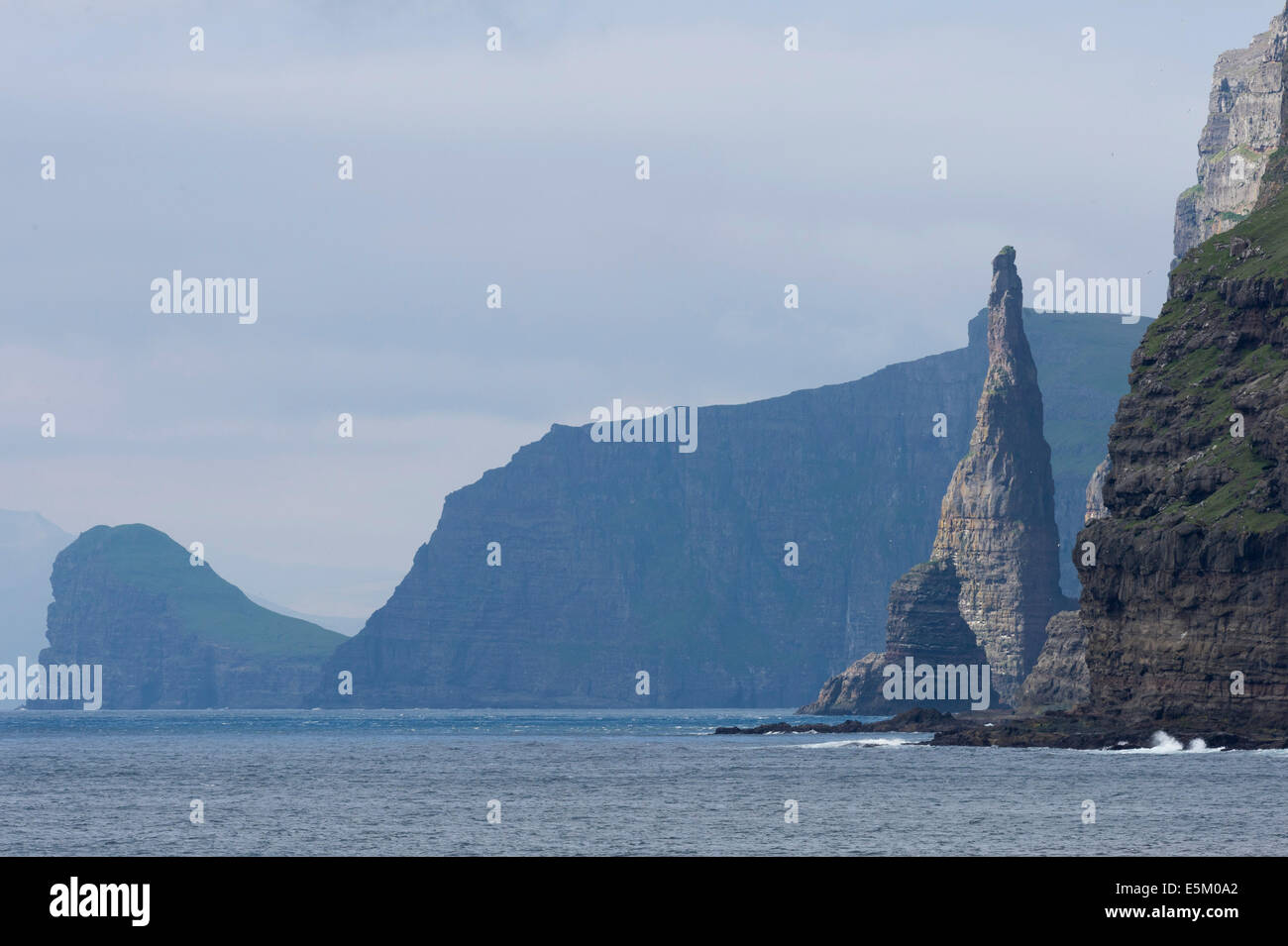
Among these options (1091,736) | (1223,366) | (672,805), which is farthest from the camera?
(1223,366)

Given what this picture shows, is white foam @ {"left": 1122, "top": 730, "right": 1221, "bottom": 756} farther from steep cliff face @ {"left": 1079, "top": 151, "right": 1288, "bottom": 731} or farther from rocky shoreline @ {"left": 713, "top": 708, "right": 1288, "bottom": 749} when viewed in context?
steep cliff face @ {"left": 1079, "top": 151, "right": 1288, "bottom": 731}

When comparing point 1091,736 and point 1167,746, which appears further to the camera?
point 1091,736

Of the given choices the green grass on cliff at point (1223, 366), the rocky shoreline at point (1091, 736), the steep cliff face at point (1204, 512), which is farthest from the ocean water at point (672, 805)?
the green grass on cliff at point (1223, 366)

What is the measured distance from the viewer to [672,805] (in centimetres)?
9975

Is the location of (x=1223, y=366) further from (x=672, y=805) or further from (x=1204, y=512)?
(x=672, y=805)

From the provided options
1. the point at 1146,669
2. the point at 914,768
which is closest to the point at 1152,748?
the point at 1146,669

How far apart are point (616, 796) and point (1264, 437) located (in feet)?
247

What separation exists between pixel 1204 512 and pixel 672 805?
251 feet

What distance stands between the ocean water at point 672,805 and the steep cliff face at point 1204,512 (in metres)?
9.11

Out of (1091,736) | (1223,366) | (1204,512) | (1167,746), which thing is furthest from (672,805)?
(1223,366)

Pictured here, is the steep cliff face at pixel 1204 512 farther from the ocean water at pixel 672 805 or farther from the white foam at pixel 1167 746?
the ocean water at pixel 672 805

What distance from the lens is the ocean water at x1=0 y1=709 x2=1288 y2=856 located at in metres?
76.6

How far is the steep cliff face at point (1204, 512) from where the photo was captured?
149875 millimetres
